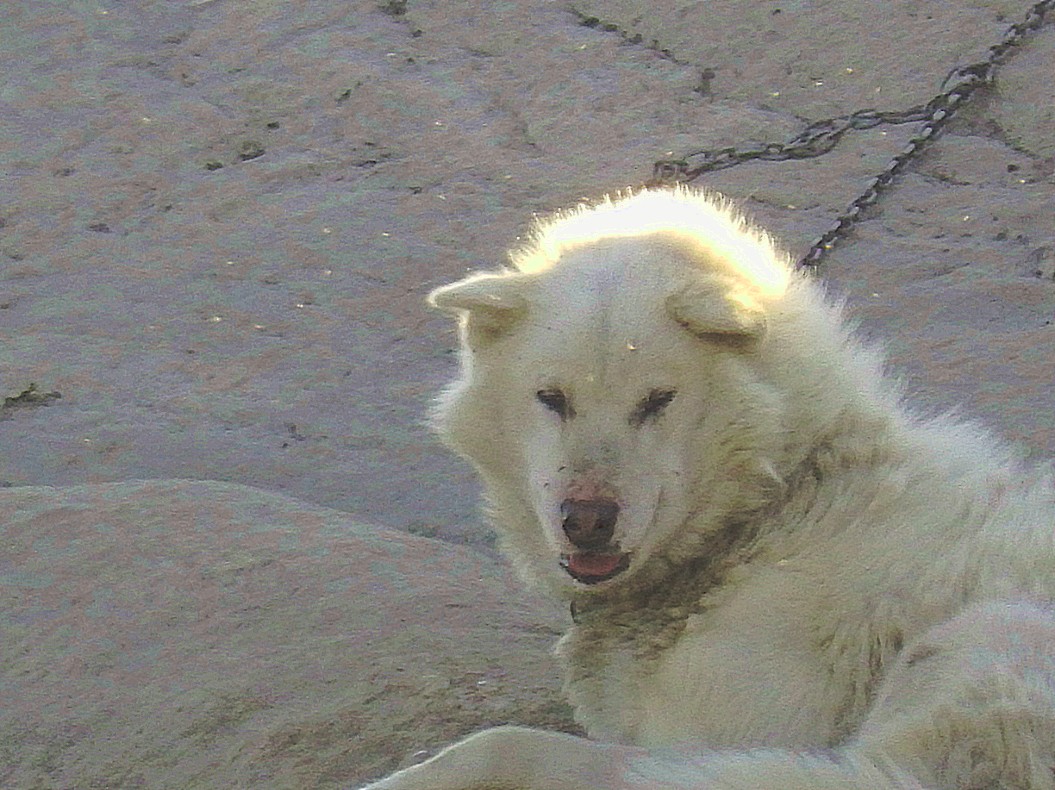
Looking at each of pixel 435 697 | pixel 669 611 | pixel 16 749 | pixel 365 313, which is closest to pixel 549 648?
pixel 435 697

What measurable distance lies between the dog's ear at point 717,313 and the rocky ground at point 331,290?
42.3 inches

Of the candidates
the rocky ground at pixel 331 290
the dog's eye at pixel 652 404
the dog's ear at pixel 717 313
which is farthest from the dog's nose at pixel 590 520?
the rocky ground at pixel 331 290

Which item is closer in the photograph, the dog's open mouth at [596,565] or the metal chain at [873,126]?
the dog's open mouth at [596,565]

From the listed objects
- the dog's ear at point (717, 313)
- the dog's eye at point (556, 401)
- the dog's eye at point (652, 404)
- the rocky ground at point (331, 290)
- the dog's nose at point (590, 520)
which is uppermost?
the dog's ear at point (717, 313)

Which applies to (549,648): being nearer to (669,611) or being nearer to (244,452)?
(669,611)

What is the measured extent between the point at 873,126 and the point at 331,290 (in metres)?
2.57

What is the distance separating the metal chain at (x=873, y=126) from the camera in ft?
23.7

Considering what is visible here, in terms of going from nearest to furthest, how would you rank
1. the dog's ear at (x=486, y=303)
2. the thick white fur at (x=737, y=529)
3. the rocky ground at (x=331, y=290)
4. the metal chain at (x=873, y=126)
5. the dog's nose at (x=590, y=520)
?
1. the thick white fur at (x=737, y=529)
2. the dog's nose at (x=590, y=520)
3. the dog's ear at (x=486, y=303)
4. the rocky ground at (x=331, y=290)
5. the metal chain at (x=873, y=126)

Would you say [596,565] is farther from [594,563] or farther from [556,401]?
[556,401]

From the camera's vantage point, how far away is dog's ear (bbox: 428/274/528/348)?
3.94 meters

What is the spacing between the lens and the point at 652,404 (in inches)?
147

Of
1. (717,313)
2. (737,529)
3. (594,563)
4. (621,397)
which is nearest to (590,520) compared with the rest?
(594,563)

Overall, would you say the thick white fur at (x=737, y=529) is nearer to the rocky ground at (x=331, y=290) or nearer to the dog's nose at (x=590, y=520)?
the dog's nose at (x=590, y=520)

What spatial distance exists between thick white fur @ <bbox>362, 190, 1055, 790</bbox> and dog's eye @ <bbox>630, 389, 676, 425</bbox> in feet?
0.05
